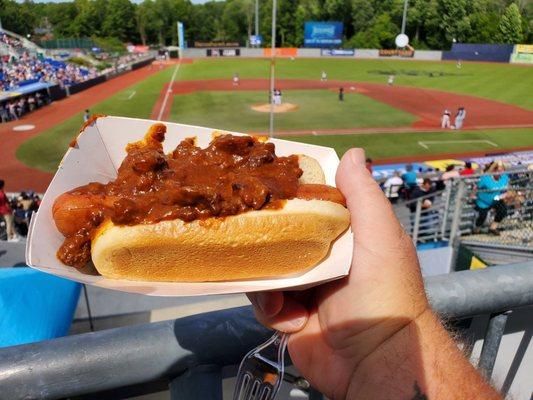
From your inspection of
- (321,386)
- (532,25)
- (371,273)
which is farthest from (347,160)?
(532,25)

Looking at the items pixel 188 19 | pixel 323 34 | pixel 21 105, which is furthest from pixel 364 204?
pixel 188 19

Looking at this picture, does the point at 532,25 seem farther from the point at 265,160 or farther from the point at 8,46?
the point at 8,46

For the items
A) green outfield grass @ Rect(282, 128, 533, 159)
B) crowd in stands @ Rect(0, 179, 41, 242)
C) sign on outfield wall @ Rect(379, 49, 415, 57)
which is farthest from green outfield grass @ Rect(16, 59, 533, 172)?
crowd in stands @ Rect(0, 179, 41, 242)

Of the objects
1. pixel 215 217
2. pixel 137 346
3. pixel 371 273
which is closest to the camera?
pixel 137 346

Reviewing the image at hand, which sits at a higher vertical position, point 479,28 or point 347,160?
point 479,28

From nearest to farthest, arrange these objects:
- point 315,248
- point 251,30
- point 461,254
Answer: point 315,248 < point 461,254 < point 251,30

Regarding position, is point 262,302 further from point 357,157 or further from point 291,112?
point 291,112

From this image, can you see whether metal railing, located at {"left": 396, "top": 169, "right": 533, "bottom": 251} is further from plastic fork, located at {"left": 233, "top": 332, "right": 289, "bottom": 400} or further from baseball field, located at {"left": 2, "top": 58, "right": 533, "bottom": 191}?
baseball field, located at {"left": 2, "top": 58, "right": 533, "bottom": 191}

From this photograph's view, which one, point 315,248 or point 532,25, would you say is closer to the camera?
point 315,248
